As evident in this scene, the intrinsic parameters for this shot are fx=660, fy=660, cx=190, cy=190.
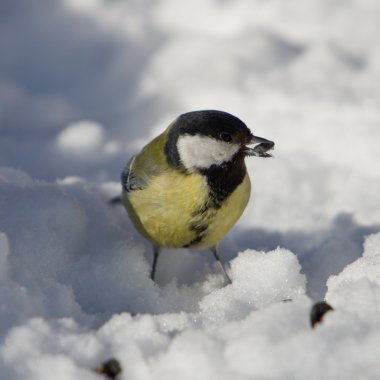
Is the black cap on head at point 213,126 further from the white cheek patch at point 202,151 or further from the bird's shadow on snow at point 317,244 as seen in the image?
the bird's shadow on snow at point 317,244

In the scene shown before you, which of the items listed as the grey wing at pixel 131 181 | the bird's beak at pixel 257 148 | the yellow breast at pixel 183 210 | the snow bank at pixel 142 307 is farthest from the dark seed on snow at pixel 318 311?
the grey wing at pixel 131 181

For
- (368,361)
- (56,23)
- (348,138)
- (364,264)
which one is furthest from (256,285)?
(56,23)

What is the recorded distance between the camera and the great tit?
7.26 ft

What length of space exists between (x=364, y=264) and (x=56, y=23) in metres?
2.56

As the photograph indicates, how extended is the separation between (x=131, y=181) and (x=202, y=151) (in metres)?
0.35

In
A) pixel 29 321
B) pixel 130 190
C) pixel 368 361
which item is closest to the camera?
pixel 368 361

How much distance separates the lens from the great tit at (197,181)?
2213mm

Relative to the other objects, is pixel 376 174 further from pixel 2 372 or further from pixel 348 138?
pixel 2 372

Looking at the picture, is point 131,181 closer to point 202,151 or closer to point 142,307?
point 202,151

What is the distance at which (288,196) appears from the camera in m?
3.02

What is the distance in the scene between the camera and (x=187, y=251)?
2658 mm

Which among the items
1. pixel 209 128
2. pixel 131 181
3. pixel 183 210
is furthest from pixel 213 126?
pixel 131 181

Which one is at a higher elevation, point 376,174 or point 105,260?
point 376,174

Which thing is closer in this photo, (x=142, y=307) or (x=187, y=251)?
(x=142, y=307)
